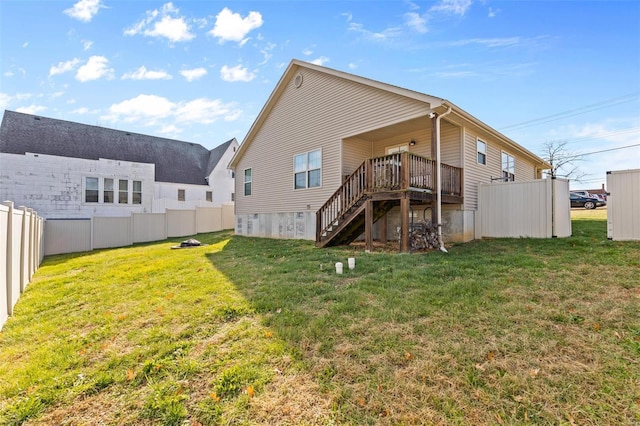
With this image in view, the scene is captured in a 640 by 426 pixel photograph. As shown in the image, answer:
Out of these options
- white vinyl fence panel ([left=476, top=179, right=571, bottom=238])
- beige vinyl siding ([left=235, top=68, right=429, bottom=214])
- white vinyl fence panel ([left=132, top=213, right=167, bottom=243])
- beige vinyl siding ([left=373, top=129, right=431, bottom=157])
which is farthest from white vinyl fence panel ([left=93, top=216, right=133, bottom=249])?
white vinyl fence panel ([left=476, top=179, right=571, bottom=238])

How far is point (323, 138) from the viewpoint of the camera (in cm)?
1195

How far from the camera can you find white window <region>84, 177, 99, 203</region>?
55.2 feet

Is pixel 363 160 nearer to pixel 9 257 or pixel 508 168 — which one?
pixel 508 168

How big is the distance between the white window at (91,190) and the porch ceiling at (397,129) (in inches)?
605

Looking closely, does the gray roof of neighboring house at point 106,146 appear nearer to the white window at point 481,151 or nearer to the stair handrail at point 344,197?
the stair handrail at point 344,197

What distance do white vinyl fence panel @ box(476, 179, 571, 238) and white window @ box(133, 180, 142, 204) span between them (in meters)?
18.7

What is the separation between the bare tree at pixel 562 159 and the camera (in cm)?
2994

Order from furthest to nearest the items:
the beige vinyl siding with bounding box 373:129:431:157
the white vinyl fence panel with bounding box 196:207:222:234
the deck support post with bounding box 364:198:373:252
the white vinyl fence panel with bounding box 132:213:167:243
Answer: the white vinyl fence panel with bounding box 196:207:222:234 → the white vinyl fence panel with bounding box 132:213:167:243 → the beige vinyl siding with bounding box 373:129:431:157 → the deck support post with bounding box 364:198:373:252

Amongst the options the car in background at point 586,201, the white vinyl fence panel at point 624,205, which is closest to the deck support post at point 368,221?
the white vinyl fence panel at point 624,205

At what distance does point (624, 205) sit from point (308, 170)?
32.2 feet

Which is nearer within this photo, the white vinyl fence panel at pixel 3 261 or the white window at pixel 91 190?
the white vinyl fence panel at pixel 3 261

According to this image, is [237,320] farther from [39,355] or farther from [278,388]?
[39,355]

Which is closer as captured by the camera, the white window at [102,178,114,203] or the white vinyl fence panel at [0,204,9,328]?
the white vinyl fence panel at [0,204,9,328]

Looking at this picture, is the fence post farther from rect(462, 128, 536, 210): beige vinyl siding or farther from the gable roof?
rect(462, 128, 536, 210): beige vinyl siding
